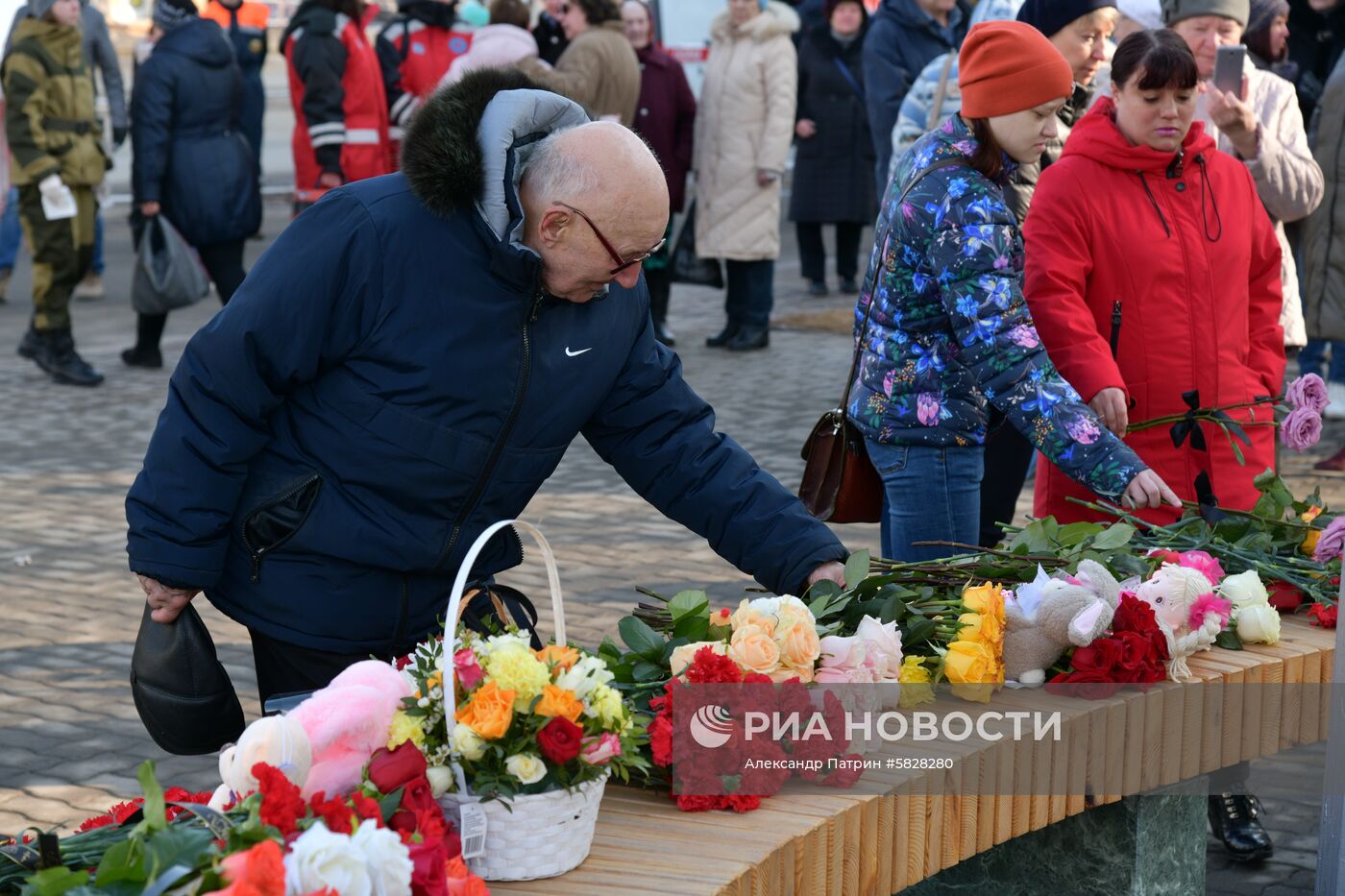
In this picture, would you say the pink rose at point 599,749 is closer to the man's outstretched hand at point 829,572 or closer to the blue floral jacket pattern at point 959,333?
the man's outstretched hand at point 829,572

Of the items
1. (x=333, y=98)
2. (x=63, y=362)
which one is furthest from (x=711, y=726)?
(x=333, y=98)

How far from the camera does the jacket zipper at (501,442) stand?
2.93m

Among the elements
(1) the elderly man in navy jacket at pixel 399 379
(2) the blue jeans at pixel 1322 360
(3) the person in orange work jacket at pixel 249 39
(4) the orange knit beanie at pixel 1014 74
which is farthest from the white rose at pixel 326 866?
(3) the person in orange work jacket at pixel 249 39

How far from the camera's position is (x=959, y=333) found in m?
3.74

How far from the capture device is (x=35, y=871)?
2020 mm

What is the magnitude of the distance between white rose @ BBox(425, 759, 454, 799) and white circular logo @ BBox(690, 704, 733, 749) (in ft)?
1.36

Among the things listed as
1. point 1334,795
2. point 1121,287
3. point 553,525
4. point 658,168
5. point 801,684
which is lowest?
point 553,525

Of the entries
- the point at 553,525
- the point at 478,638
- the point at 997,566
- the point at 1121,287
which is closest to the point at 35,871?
the point at 478,638

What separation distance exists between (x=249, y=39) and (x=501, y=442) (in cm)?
1158

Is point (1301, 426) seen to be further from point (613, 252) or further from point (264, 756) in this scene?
point (264, 756)

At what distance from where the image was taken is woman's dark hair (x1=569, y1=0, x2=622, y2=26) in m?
10.2

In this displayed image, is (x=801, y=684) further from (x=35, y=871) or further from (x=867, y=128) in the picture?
(x=867, y=128)

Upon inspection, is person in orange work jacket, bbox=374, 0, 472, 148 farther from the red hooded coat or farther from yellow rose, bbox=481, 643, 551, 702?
yellow rose, bbox=481, 643, 551, 702

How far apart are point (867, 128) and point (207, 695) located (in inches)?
404
